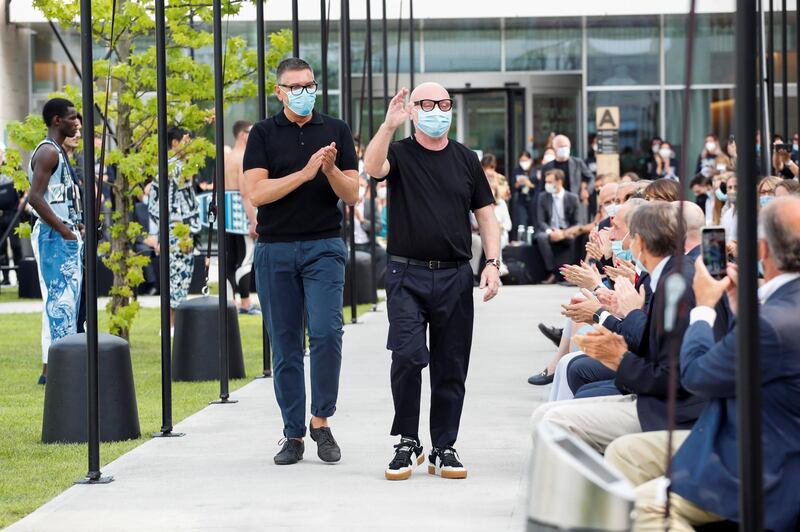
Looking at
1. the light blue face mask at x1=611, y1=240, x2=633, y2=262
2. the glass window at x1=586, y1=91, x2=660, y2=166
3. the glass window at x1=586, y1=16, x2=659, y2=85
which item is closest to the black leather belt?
the light blue face mask at x1=611, y1=240, x2=633, y2=262

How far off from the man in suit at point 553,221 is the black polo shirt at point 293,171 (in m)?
14.5

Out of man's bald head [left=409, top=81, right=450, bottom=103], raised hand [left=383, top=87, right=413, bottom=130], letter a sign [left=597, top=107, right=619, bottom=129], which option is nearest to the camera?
raised hand [left=383, top=87, right=413, bottom=130]

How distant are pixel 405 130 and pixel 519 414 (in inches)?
862

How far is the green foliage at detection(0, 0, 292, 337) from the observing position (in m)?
12.2

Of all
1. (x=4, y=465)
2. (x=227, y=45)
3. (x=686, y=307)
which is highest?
(x=227, y=45)

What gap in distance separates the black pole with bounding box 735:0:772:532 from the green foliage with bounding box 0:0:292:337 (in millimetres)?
8773

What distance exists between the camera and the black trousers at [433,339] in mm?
7004

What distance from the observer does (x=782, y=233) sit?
4.27 metres

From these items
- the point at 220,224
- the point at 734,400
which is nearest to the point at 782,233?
the point at 734,400

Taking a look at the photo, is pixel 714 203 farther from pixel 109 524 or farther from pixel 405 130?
pixel 109 524

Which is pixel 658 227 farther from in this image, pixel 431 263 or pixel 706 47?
pixel 706 47

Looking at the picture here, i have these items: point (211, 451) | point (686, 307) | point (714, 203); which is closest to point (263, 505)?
point (211, 451)

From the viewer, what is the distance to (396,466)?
273 inches

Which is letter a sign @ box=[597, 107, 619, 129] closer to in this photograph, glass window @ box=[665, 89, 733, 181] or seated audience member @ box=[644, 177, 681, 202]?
glass window @ box=[665, 89, 733, 181]
